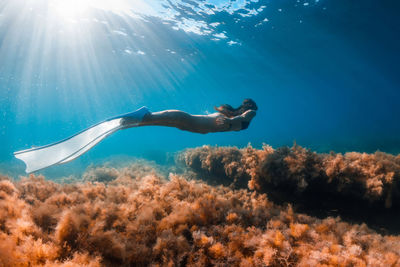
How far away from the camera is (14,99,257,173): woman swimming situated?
4203 mm

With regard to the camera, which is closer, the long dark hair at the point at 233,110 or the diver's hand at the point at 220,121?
the diver's hand at the point at 220,121

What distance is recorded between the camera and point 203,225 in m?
2.97

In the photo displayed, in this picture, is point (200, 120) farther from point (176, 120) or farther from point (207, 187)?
point (207, 187)

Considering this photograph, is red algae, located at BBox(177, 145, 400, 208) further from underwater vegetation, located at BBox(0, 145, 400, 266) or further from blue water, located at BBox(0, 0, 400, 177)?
blue water, located at BBox(0, 0, 400, 177)

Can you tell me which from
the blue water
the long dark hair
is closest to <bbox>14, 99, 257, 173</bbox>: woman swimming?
the long dark hair

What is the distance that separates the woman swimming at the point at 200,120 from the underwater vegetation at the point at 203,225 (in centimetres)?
164

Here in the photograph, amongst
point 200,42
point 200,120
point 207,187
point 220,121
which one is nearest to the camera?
point 207,187

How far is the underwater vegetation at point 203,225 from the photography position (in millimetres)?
2227

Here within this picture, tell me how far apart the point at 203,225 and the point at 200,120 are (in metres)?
3.31

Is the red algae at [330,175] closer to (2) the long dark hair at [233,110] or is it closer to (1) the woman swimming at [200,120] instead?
(1) the woman swimming at [200,120]

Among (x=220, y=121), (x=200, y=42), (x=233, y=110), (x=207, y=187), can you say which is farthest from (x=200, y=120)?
(x=200, y=42)

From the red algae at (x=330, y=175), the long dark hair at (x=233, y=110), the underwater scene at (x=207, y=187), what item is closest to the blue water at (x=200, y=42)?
the underwater scene at (x=207, y=187)

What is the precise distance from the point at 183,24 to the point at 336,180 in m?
23.3

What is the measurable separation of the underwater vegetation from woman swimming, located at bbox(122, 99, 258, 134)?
5.40 feet
